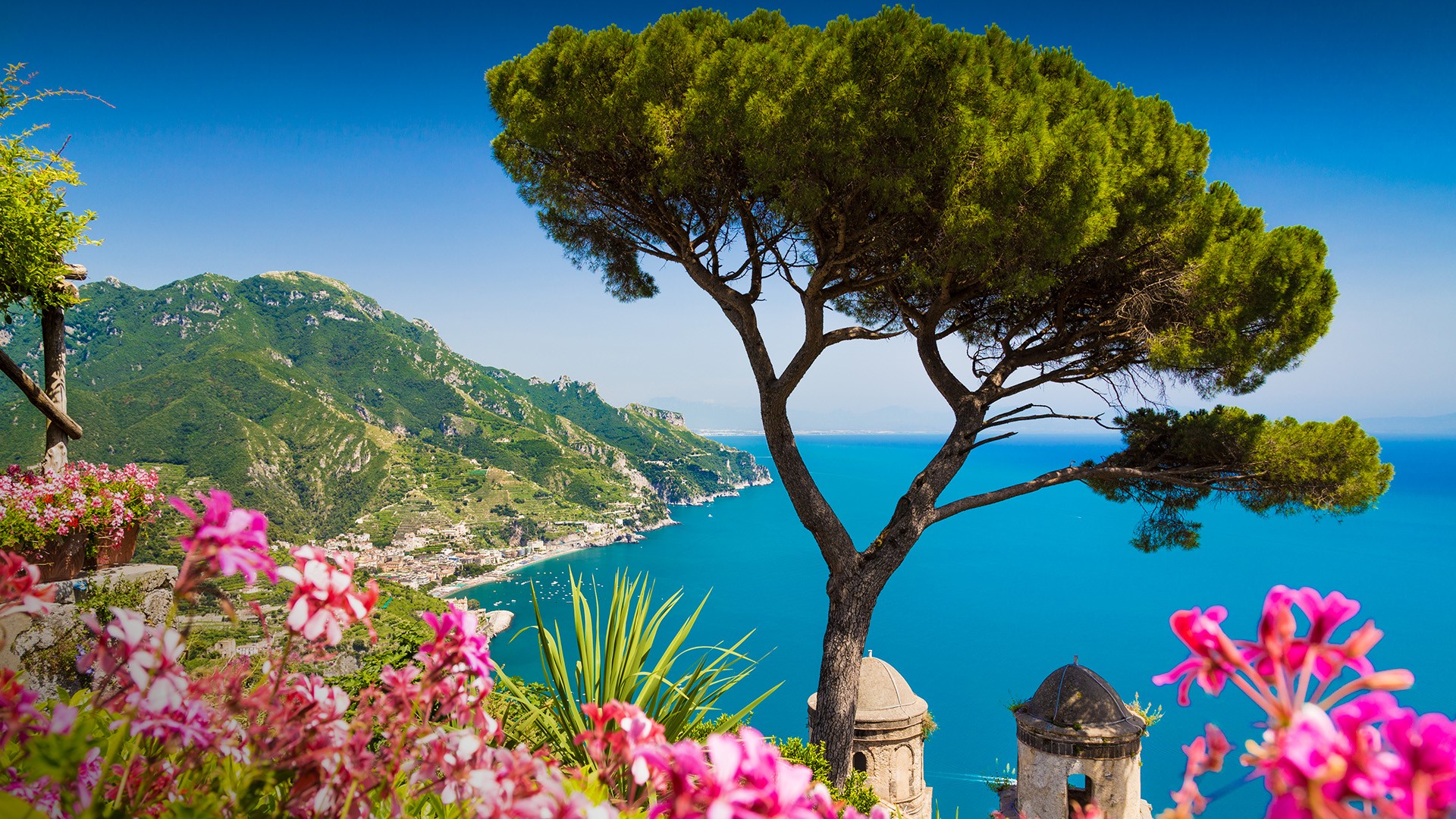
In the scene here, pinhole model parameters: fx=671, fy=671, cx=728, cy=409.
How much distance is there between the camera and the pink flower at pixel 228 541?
52cm

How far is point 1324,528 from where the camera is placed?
62.7m

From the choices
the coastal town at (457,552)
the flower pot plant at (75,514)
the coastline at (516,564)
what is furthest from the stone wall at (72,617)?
the coastal town at (457,552)

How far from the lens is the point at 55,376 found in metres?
4.14

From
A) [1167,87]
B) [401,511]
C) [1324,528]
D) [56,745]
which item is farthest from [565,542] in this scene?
[1324,528]

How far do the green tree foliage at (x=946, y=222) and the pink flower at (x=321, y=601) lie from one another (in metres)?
3.93

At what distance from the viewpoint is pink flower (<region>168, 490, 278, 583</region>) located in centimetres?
52

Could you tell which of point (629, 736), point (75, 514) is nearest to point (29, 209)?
point (75, 514)

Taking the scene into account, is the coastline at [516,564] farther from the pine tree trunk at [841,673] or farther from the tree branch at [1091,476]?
the tree branch at [1091,476]

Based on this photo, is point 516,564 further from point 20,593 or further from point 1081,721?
point 20,593

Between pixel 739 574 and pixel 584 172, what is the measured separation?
47869 mm

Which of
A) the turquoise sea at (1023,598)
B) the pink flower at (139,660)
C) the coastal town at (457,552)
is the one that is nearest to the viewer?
the pink flower at (139,660)

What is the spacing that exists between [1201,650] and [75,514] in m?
5.06

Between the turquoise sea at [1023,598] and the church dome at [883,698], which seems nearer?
the church dome at [883,698]

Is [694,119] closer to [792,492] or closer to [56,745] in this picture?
[792,492]
